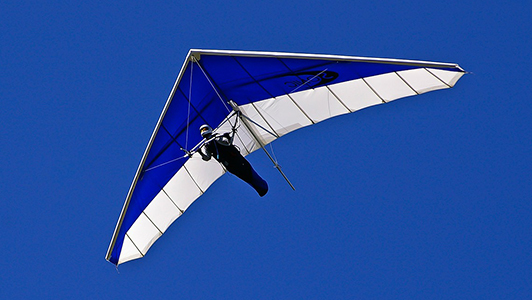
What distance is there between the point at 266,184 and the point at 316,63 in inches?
106

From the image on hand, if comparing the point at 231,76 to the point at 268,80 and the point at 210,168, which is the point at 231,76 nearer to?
the point at 268,80

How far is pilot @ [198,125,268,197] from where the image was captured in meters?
13.1

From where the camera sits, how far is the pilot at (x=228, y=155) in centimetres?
1313

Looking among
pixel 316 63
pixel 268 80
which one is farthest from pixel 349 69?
pixel 268 80

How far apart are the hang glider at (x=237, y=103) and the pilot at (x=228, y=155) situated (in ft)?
Result: 1.70

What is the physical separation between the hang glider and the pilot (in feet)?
1.70

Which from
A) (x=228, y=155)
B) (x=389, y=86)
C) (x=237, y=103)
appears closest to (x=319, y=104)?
(x=389, y=86)

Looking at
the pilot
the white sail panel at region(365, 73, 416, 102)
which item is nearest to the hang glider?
the white sail panel at region(365, 73, 416, 102)

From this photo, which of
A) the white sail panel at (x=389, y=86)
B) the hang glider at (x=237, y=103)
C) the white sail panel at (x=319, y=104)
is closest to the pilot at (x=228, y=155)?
the hang glider at (x=237, y=103)

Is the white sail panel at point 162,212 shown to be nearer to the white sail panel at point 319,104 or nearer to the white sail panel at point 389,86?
the white sail panel at point 319,104

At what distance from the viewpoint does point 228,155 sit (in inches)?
524

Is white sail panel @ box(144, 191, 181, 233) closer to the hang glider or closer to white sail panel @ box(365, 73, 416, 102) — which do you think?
the hang glider

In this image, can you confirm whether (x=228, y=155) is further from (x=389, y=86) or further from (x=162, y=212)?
(x=162, y=212)

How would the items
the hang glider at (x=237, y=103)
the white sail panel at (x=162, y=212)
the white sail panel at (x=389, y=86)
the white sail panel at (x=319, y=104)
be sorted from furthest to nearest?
the white sail panel at (x=162, y=212)
the white sail panel at (x=319, y=104)
the white sail panel at (x=389, y=86)
the hang glider at (x=237, y=103)
